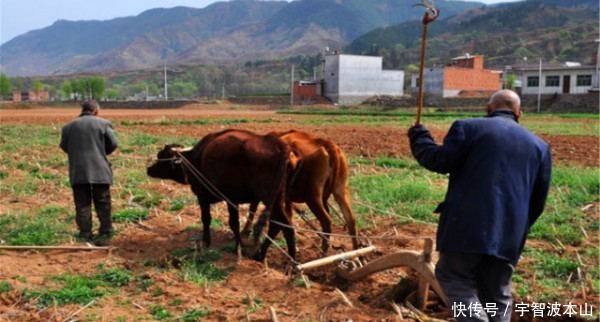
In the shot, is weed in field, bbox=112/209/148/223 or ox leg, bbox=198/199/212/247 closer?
ox leg, bbox=198/199/212/247

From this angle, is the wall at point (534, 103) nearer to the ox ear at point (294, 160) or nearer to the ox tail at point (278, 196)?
the ox ear at point (294, 160)

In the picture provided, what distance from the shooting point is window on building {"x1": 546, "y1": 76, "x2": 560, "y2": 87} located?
6253cm

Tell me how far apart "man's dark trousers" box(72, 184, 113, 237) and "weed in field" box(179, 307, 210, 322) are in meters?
3.37

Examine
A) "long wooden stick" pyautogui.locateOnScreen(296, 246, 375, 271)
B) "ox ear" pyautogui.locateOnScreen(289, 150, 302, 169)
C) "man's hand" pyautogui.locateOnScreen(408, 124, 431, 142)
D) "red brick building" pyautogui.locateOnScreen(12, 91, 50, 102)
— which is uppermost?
"man's hand" pyautogui.locateOnScreen(408, 124, 431, 142)

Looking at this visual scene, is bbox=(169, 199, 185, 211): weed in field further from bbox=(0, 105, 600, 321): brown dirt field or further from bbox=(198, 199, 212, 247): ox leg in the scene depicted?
bbox=(198, 199, 212, 247): ox leg

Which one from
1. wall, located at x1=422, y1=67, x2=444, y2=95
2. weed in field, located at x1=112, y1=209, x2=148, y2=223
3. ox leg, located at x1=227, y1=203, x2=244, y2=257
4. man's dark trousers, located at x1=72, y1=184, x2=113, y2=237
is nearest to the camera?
ox leg, located at x1=227, y1=203, x2=244, y2=257

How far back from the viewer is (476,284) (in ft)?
15.2

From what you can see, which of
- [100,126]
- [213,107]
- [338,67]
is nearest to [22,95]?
[213,107]

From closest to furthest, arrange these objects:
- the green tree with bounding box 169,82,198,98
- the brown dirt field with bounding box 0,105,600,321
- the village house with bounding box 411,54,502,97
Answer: the brown dirt field with bounding box 0,105,600,321
the village house with bounding box 411,54,502,97
the green tree with bounding box 169,82,198,98

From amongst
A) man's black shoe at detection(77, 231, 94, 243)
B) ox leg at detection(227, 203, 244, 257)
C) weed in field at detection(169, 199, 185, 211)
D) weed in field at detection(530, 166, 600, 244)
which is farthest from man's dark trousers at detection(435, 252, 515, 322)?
weed in field at detection(169, 199, 185, 211)

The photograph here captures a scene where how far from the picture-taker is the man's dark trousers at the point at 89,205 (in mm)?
8430

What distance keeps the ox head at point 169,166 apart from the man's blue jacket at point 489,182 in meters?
5.42

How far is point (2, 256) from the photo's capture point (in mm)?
7570

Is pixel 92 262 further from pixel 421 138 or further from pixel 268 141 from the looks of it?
pixel 421 138
